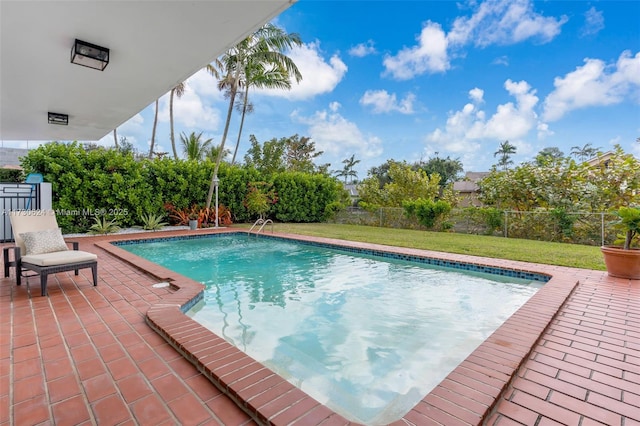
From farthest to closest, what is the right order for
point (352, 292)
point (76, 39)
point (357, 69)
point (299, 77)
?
point (357, 69) → point (299, 77) → point (352, 292) → point (76, 39)

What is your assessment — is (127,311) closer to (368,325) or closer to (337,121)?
(368,325)

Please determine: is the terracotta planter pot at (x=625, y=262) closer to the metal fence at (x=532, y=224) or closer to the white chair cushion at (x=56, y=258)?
the metal fence at (x=532, y=224)

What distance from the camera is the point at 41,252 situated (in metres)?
4.46

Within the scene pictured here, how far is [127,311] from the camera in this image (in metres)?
3.60

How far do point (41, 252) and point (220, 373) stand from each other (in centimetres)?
387

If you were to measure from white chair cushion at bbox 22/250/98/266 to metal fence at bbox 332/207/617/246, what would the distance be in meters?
10.8

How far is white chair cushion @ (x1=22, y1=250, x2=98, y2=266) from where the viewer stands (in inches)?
160

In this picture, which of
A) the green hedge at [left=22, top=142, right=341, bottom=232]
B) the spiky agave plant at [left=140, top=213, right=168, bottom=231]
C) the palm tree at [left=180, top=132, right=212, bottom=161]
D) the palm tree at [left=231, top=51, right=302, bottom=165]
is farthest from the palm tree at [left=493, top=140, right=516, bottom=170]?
the spiky agave plant at [left=140, top=213, right=168, bottom=231]

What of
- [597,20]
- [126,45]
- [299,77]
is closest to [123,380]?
[126,45]

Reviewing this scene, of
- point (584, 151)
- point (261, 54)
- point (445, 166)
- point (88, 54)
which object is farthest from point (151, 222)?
point (584, 151)

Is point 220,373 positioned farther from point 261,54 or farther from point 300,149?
point 300,149

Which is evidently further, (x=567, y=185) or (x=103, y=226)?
(x=567, y=185)

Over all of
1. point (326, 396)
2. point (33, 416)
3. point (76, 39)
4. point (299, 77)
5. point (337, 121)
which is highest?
point (337, 121)

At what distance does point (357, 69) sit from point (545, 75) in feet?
52.6
